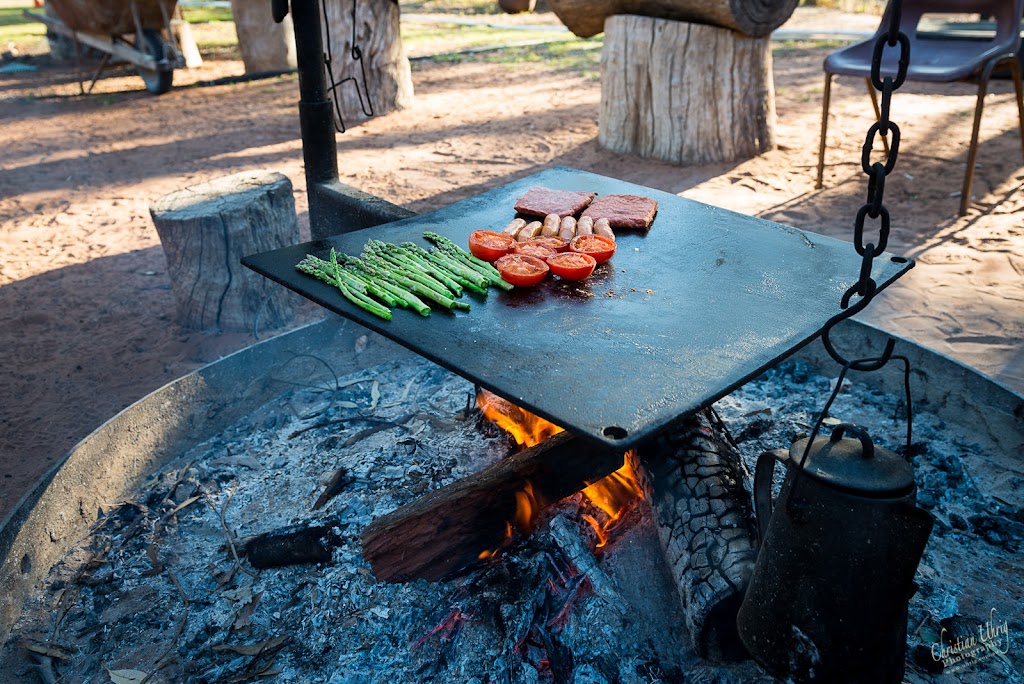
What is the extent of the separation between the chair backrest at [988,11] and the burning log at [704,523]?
4.85 meters

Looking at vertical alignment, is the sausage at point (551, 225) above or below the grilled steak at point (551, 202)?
below

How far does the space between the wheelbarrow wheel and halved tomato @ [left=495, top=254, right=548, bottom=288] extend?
10.5 m

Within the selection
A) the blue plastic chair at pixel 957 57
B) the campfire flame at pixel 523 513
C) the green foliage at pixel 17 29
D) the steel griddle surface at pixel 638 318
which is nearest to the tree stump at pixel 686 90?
the blue plastic chair at pixel 957 57

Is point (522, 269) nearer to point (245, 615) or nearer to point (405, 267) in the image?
point (405, 267)

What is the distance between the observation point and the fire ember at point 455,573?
2447 millimetres

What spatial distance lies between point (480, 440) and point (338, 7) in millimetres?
7489

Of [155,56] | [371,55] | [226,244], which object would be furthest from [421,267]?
[155,56]

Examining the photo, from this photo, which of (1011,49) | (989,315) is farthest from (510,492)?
(1011,49)

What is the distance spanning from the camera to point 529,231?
10.1 ft

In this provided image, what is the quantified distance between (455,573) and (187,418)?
5.24 ft

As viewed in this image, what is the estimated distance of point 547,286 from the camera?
2.74 m

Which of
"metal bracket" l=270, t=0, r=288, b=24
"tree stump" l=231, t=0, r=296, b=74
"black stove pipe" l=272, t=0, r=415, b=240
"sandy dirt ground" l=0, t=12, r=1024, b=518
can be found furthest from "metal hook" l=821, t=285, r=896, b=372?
"tree stump" l=231, t=0, r=296, b=74

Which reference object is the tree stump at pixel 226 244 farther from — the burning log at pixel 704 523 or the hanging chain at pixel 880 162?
the hanging chain at pixel 880 162

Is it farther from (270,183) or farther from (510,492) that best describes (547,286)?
(270,183)
